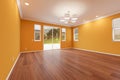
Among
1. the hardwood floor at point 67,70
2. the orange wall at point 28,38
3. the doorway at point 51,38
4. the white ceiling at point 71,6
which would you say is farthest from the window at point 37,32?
the hardwood floor at point 67,70

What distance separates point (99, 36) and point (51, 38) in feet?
15.0

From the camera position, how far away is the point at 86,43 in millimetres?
7195

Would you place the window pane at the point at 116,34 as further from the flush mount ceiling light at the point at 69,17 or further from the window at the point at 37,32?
the window at the point at 37,32

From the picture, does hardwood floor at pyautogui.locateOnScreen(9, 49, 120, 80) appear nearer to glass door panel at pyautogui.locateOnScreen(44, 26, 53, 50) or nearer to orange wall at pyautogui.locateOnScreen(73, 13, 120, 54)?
orange wall at pyautogui.locateOnScreen(73, 13, 120, 54)

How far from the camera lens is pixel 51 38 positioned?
7945mm

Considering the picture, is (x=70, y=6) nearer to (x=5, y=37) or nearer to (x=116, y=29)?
(x=5, y=37)

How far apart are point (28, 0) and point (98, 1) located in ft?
10.5

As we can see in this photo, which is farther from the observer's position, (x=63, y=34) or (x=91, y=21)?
(x=63, y=34)

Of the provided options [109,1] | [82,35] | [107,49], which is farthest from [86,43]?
[109,1]

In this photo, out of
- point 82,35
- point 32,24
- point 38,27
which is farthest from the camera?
point 82,35

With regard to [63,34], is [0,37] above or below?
below

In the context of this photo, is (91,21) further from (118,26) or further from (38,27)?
(38,27)

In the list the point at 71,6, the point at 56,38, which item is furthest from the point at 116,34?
the point at 56,38

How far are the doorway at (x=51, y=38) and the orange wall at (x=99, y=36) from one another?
2650 mm
